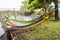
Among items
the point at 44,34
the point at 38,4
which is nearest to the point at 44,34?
the point at 44,34

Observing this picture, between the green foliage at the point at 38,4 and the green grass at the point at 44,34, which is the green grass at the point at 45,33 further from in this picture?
the green foliage at the point at 38,4

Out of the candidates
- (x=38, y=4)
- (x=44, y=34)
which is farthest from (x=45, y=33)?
(x=38, y=4)

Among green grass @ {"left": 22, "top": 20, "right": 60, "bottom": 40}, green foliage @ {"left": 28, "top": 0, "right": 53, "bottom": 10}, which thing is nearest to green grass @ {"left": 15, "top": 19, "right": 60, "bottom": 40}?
green grass @ {"left": 22, "top": 20, "right": 60, "bottom": 40}

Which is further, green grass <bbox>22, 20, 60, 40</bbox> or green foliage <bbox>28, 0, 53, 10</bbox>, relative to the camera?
green foliage <bbox>28, 0, 53, 10</bbox>

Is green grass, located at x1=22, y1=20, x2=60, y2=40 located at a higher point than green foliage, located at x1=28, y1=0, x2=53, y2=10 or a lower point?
lower

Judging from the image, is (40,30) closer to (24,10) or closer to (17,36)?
(17,36)

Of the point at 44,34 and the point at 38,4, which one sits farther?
→ the point at 38,4

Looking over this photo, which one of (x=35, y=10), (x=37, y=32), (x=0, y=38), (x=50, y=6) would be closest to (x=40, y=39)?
(x=37, y=32)

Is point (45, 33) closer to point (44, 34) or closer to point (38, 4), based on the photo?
point (44, 34)

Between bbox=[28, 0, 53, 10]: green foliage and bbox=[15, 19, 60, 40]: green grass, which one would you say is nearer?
bbox=[15, 19, 60, 40]: green grass

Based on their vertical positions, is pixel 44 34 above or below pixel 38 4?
below

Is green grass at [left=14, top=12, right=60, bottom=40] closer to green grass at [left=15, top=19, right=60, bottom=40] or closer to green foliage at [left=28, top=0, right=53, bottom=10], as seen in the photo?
green grass at [left=15, top=19, right=60, bottom=40]

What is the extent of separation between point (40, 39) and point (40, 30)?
0.56 m

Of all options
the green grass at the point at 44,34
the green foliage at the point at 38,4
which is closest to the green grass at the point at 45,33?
the green grass at the point at 44,34
